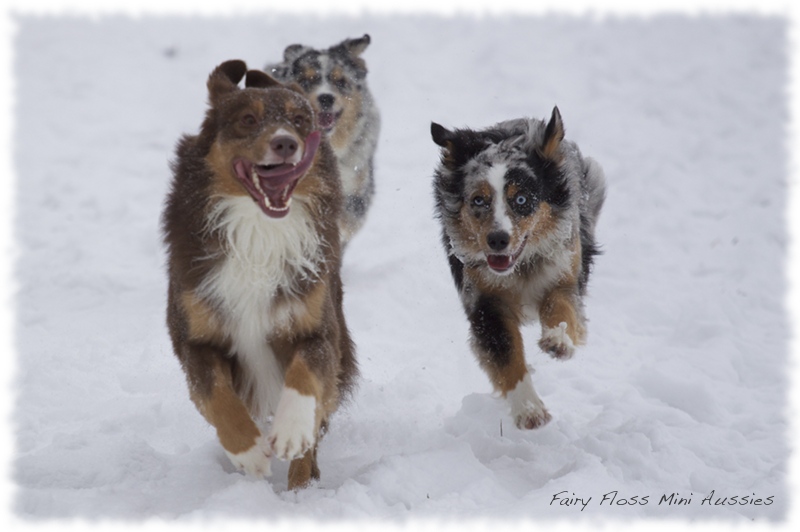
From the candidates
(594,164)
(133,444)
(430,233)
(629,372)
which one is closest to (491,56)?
(430,233)

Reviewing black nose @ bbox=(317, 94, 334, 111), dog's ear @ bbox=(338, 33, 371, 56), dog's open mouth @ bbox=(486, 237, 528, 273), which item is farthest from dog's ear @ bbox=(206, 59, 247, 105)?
dog's ear @ bbox=(338, 33, 371, 56)

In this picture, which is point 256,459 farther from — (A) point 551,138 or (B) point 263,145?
(A) point 551,138

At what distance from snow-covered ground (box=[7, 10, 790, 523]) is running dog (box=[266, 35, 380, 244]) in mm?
675

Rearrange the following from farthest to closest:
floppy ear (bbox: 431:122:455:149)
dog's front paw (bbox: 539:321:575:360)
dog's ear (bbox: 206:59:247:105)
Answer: floppy ear (bbox: 431:122:455:149)
dog's front paw (bbox: 539:321:575:360)
dog's ear (bbox: 206:59:247:105)

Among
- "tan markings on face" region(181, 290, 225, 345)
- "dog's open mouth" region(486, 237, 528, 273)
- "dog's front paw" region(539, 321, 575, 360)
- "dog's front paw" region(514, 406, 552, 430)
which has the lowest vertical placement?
"dog's front paw" region(514, 406, 552, 430)

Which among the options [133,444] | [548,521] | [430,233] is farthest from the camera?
[430,233]

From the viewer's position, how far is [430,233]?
30.9 ft

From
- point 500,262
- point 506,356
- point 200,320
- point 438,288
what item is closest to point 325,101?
point 438,288

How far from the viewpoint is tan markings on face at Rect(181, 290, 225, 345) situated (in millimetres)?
4277

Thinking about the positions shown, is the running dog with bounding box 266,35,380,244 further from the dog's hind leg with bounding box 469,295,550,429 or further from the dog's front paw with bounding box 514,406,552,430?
the dog's front paw with bounding box 514,406,552,430

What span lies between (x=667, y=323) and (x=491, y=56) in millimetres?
6840

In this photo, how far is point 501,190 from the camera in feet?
17.6

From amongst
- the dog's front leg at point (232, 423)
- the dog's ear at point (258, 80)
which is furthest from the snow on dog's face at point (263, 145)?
the dog's front leg at point (232, 423)

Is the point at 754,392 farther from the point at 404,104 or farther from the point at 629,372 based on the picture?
the point at 404,104
